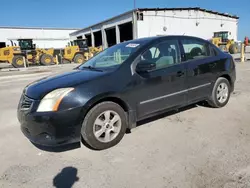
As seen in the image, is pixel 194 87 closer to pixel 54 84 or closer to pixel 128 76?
pixel 128 76

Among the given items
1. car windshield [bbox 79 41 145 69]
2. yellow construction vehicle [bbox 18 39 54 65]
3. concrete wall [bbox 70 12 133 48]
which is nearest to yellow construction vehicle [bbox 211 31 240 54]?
concrete wall [bbox 70 12 133 48]

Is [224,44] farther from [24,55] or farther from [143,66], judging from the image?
[143,66]

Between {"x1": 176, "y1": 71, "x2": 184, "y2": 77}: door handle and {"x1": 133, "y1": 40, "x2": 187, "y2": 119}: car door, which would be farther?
{"x1": 176, "y1": 71, "x2": 184, "y2": 77}: door handle

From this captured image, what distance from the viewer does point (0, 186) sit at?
2.35m

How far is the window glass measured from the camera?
3.55 m

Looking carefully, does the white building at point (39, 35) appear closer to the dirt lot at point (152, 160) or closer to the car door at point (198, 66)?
the car door at point (198, 66)

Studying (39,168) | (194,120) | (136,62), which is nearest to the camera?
(39,168)

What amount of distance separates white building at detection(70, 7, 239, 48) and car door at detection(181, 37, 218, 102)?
794 inches

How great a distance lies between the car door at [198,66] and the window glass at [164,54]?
18 cm

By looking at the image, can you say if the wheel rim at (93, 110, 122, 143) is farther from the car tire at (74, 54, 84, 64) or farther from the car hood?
the car tire at (74, 54, 84, 64)

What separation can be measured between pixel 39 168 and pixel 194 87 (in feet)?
9.43

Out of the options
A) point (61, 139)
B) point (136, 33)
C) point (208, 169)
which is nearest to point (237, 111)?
point (208, 169)

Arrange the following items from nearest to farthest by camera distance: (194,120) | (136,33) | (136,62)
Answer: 1. (136,62)
2. (194,120)
3. (136,33)

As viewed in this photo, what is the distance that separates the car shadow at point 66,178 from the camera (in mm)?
2321
